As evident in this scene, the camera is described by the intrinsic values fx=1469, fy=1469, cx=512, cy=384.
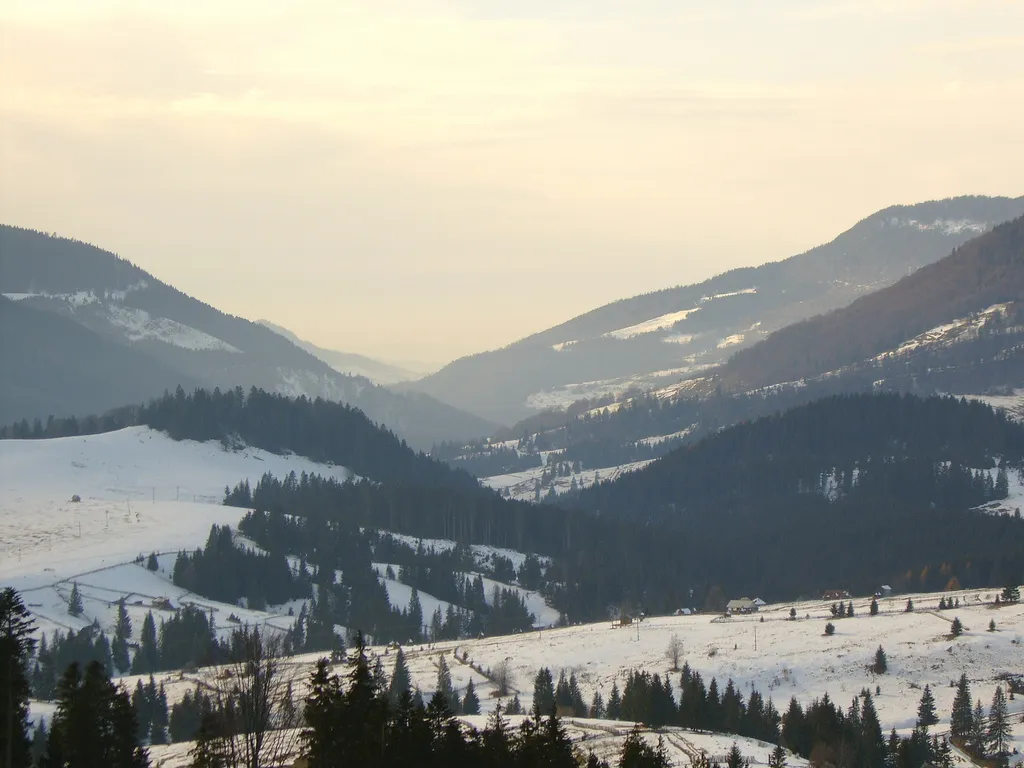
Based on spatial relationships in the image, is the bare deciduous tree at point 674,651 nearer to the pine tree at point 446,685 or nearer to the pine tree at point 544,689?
the pine tree at point 544,689

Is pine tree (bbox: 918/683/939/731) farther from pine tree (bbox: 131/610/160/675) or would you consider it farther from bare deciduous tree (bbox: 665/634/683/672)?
pine tree (bbox: 131/610/160/675)

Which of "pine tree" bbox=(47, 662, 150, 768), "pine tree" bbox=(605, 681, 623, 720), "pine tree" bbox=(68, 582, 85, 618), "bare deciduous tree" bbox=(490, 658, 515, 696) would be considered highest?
"pine tree" bbox=(47, 662, 150, 768)

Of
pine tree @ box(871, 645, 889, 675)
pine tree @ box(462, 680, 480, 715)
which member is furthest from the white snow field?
pine tree @ box(462, 680, 480, 715)

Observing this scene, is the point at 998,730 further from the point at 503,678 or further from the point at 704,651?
the point at 503,678

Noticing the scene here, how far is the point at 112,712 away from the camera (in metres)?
69.7

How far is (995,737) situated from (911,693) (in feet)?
76.2

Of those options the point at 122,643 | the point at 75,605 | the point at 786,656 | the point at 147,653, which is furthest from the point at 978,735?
the point at 75,605

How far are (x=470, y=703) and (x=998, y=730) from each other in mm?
45649

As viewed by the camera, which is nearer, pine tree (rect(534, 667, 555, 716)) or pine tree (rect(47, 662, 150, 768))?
pine tree (rect(47, 662, 150, 768))

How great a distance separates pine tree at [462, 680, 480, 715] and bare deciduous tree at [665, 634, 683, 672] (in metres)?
25.4

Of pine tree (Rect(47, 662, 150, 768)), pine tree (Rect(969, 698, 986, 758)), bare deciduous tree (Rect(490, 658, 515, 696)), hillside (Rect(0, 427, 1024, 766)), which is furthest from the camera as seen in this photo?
bare deciduous tree (Rect(490, 658, 515, 696))

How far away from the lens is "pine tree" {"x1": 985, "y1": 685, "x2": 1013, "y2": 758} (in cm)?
11556

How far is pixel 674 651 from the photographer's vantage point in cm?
15725

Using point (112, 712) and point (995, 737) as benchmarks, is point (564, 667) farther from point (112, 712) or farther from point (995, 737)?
point (112, 712)
